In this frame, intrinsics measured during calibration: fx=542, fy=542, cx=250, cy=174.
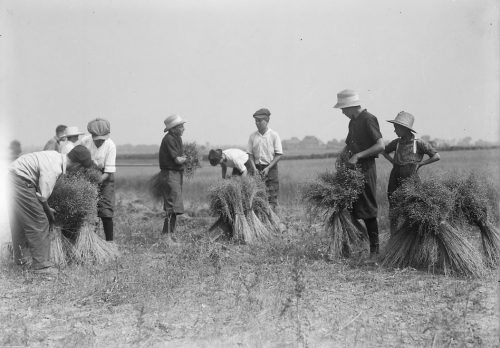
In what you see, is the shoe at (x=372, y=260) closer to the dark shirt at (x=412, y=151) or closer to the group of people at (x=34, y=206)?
the dark shirt at (x=412, y=151)

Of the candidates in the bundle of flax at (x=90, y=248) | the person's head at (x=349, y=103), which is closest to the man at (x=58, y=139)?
the bundle of flax at (x=90, y=248)

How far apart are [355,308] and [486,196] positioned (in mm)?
1924

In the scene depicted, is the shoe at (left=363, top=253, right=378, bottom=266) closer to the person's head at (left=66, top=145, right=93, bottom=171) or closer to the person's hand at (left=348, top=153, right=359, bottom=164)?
the person's hand at (left=348, top=153, right=359, bottom=164)

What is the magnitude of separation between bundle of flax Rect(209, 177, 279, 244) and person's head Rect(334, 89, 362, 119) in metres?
1.73

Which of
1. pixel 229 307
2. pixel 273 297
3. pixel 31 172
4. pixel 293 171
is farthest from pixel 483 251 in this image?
pixel 293 171

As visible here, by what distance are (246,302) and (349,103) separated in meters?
2.46

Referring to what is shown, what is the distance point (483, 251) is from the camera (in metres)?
5.12

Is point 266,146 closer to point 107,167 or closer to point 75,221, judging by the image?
point 107,167

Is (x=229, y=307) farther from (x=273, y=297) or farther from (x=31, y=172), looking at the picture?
(x=31, y=172)

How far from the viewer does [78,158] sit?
18.8ft

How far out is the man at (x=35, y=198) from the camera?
5184 millimetres

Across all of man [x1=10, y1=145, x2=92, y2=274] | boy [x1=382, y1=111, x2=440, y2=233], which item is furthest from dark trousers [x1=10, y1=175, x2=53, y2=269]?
boy [x1=382, y1=111, x2=440, y2=233]

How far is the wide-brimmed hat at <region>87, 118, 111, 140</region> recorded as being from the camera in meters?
6.31

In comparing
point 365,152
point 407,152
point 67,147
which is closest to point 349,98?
point 365,152
